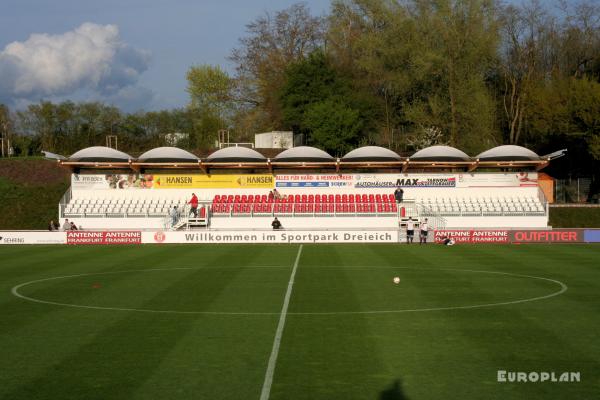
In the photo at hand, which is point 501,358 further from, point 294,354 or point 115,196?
point 115,196

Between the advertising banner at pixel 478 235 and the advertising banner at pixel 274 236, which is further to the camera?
the advertising banner at pixel 478 235

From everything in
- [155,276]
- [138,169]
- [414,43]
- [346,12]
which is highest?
[346,12]

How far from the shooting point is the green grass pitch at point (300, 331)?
9.87 m

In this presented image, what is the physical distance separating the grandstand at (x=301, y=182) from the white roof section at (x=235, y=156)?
7 cm

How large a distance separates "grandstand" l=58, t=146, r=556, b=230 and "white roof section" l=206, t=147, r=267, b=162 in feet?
0.24

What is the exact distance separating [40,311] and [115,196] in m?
34.9

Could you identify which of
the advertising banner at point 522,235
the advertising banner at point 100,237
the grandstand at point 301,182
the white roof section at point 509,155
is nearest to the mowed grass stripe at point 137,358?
the advertising banner at point 100,237

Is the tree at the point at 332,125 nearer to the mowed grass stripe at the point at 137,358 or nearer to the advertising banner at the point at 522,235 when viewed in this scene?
the advertising banner at the point at 522,235

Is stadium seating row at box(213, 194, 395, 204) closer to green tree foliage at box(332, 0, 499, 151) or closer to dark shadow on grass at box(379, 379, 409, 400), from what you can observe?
green tree foliage at box(332, 0, 499, 151)

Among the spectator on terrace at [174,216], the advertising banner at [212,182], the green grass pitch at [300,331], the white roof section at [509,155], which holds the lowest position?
the green grass pitch at [300,331]

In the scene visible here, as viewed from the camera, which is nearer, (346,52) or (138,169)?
(138,169)

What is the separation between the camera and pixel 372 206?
1879 inches

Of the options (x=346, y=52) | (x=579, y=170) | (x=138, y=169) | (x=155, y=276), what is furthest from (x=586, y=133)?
(x=155, y=276)

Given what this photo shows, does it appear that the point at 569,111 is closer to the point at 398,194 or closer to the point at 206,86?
the point at 398,194
